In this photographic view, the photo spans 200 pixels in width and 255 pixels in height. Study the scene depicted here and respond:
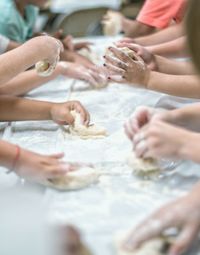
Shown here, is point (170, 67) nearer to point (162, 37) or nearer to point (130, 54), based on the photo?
point (130, 54)

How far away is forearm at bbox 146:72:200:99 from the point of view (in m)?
1.13

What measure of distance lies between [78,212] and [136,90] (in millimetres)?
683

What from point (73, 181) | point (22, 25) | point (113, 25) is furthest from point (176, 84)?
point (113, 25)

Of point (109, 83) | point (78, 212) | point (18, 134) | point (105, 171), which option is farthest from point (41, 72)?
point (78, 212)

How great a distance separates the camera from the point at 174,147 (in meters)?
0.74

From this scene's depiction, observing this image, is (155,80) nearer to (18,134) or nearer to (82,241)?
(18,134)

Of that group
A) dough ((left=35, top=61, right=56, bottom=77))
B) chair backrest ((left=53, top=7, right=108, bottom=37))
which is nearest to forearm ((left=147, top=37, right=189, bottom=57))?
dough ((left=35, top=61, right=56, bottom=77))

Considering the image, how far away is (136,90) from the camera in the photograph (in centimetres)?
138

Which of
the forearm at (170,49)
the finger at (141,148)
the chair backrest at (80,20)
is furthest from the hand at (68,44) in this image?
the finger at (141,148)

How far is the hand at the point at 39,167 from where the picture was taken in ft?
2.71

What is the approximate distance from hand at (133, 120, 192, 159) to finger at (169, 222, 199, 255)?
14cm

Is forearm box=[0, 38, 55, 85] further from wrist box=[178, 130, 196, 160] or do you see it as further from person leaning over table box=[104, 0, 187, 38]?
person leaning over table box=[104, 0, 187, 38]

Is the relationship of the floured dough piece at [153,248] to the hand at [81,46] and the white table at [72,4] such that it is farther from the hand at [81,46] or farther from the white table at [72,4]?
the white table at [72,4]

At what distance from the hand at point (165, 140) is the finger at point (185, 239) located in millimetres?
137
